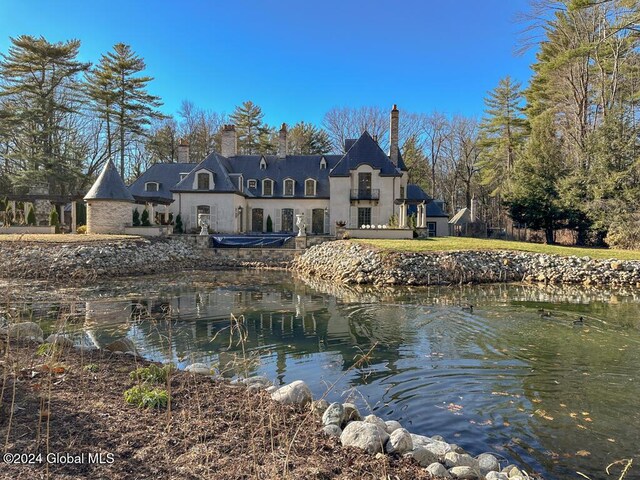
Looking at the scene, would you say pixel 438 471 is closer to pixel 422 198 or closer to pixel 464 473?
pixel 464 473

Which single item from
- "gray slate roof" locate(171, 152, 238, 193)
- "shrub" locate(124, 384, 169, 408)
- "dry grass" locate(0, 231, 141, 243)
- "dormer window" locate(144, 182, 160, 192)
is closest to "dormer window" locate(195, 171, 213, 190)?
"gray slate roof" locate(171, 152, 238, 193)

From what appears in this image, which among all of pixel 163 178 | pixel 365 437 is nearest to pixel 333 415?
pixel 365 437

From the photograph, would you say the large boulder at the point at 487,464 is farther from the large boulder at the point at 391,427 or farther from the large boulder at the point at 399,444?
the large boulder at the point at 391,427

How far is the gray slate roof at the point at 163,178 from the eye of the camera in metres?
30.3

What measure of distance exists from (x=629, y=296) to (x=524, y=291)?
3156 mm

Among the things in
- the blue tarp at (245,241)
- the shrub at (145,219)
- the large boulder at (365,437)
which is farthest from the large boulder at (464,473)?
the shrub at (145,219)

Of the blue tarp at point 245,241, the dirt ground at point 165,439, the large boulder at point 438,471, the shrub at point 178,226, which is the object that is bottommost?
the large boulder at point 438,471

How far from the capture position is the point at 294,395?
455 centimetres

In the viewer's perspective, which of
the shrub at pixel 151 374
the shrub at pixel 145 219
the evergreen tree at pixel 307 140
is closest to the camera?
the shrub at pixel 151 374

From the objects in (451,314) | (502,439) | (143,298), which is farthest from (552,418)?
(143,298)

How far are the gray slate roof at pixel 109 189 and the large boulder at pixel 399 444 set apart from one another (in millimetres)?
23097

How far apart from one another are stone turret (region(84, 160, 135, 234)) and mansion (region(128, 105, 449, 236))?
129cm

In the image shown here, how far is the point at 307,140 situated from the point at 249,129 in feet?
21.2

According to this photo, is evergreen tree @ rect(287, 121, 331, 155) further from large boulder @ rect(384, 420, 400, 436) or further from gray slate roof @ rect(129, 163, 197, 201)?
large boulder @ rect(384, 420, 400, 436)
